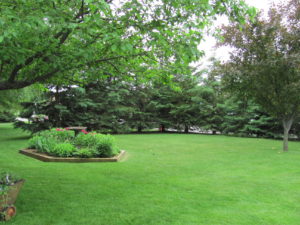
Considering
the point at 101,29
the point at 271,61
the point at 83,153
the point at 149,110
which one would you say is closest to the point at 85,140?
the point at 83,153

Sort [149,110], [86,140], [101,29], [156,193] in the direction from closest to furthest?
[101,29]
[156,193]
[86,140]
[149,110]

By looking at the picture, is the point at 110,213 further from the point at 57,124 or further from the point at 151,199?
the point at 57,124

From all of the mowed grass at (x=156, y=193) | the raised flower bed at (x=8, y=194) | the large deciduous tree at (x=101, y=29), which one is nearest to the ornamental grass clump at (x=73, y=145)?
the mowed grass at (x=156, y=193)

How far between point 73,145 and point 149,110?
1612 cm

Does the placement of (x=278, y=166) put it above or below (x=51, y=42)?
below

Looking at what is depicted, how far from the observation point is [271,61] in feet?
32.3

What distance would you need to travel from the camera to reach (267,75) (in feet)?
33.8

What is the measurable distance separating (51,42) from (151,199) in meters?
3.03

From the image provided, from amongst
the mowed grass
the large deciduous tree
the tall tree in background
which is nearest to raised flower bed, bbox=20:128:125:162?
the mowed grass

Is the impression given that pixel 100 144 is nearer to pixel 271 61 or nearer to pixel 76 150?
pixel 76 150

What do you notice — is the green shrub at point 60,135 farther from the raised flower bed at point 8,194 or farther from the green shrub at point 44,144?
the raised flower bed at point 8,194

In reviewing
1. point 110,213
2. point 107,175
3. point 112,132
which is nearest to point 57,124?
point 112,132

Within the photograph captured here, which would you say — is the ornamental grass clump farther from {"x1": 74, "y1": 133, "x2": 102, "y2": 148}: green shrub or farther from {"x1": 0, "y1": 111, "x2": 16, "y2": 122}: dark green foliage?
{"x1": 0, "y1": 111, "x2": 16, "y2": 122}: dark green foliage

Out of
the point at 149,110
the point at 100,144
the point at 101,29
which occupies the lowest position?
the point at 100,144
